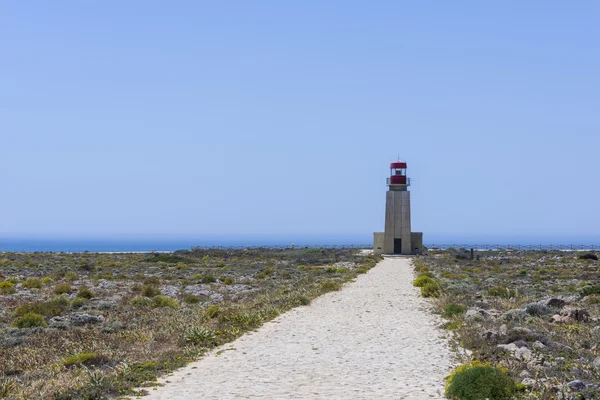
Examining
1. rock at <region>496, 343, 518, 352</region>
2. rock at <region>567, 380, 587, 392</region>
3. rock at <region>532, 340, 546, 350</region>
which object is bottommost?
rock at <region>496, 343, 518, 352</region>

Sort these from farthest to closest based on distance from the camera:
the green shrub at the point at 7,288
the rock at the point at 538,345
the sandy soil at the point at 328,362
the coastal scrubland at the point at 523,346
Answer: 1. the green shrub at the point at 7,288
2. the rock at the point at 538,345
3. the sandy soil at the point at 328,362
4. the coastal scrubland at the point at 523,346

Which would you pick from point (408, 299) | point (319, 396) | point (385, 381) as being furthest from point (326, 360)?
point (408, 299)

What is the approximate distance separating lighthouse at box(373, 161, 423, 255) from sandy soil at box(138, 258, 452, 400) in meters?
46.1

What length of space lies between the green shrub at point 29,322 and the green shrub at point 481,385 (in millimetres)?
12971

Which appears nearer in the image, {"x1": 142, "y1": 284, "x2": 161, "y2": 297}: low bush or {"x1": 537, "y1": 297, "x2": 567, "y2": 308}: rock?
{"x1": 537, "y1": 297, "x2": 567, "y2": 308}: rock

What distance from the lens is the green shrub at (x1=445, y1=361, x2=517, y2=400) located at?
893 cm

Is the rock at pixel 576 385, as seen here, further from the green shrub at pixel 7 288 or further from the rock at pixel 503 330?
the green shrub at pixel 7 288

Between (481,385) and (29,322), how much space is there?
45.5ft

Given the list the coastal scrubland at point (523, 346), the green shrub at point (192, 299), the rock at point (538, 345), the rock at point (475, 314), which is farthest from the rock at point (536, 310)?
the green shrub at point (192, 299)

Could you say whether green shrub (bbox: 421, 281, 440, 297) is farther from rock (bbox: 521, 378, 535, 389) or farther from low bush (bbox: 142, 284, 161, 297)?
rock (bbox: 521, 378, 535, 389)

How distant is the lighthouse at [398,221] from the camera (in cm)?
6600

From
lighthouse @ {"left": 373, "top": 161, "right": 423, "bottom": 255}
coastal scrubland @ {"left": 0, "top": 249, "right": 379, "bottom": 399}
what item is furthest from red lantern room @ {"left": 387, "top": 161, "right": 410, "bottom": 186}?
coastal scrubland @ {"left": 0, "top": 249, "right": 379, "bottom": 399}

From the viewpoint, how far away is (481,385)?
9.02 meters

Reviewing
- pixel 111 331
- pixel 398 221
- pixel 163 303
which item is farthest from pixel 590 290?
pixel 398 221
